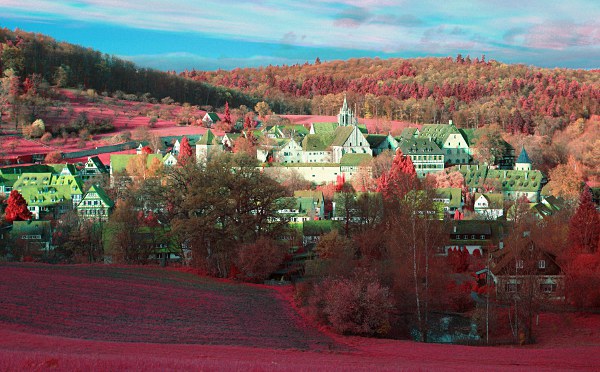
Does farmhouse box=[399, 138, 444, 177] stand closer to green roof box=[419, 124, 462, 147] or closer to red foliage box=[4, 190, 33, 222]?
green roof box=[419, 124, 462, 147]

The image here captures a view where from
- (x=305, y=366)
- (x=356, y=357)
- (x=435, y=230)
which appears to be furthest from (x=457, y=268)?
(x=305, y=366)

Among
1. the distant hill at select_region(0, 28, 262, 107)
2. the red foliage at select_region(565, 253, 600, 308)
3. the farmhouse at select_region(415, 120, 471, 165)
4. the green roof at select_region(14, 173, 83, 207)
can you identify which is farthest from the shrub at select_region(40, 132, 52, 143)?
the red foliage at select_region(565, 253, 600, 308)

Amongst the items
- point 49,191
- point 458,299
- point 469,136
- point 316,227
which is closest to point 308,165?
point 469,136

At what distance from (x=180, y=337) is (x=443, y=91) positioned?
116 meters

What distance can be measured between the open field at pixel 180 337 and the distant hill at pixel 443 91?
7790 cm

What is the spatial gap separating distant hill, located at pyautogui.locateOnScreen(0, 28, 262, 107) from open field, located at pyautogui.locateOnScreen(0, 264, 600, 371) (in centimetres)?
9704

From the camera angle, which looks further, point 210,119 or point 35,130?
point 210,119

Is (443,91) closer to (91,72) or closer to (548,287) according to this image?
(91,72)

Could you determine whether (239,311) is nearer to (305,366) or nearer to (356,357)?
(356,357)

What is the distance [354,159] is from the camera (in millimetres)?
75250

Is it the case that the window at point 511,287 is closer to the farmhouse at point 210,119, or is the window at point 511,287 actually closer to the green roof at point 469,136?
the green roof at point 469,136

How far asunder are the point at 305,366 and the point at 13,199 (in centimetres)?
4807

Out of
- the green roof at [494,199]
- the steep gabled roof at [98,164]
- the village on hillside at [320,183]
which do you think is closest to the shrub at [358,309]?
the village on hillside at [320,183]

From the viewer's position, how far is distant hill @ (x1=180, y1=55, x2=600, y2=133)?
113m
